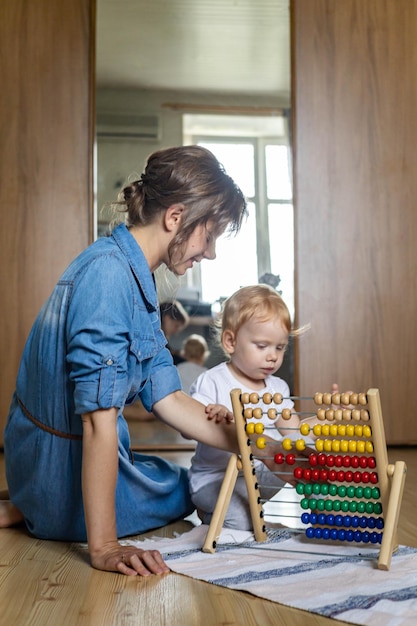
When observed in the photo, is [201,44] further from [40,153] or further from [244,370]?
[244,370]

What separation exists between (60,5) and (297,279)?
Answer: 4.86ft

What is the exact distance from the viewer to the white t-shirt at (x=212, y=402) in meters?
1.83

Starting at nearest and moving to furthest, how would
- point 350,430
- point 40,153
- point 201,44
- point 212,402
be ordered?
point 350,430
point 212,402
point 40,153
point 201,44

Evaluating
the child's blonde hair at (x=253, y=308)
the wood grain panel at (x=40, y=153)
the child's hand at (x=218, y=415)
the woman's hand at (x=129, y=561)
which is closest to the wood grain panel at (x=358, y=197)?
the wood grain panel at (x=40, y=153)

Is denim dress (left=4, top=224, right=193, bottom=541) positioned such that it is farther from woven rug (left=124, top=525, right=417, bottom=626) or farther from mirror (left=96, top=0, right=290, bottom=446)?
mirror (left=96, top=0, right=290, bottom=446)

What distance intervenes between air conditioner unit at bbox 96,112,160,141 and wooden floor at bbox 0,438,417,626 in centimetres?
206

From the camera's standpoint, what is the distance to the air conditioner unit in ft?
10.5

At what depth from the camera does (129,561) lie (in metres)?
1.36

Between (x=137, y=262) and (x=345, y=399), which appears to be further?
(x=137, y=262)

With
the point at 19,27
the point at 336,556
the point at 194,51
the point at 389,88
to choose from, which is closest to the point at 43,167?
the point at 19,27

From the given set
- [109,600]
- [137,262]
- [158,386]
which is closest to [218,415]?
[158,386]

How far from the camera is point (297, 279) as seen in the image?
10.5 ft

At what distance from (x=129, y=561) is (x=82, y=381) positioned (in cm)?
33

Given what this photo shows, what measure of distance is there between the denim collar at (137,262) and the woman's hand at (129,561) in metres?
0.50
